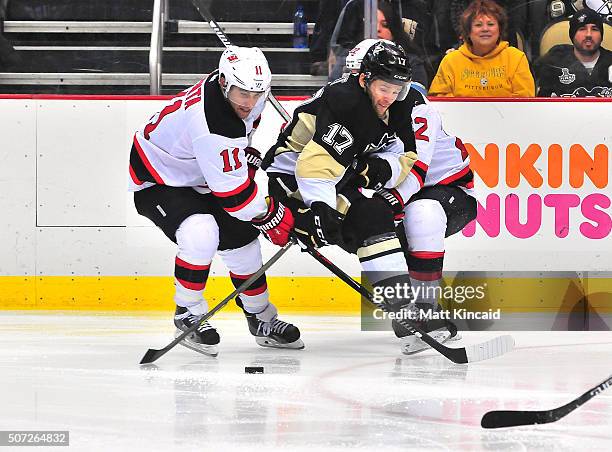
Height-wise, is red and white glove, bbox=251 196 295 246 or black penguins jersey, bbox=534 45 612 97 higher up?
black penguins jersey, bbox=534 45 612 97

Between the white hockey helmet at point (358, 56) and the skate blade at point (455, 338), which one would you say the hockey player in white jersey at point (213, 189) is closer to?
the white hockey helmet at point (358, 56)

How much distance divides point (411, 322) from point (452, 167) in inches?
29.5

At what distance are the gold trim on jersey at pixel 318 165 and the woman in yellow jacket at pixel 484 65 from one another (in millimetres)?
1593

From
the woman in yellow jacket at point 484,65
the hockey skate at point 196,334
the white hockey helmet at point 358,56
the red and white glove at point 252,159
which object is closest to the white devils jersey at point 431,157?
the white hockey helmet at point 358,56

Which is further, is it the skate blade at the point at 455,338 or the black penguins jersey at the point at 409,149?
the skate blade at the point at 455,338

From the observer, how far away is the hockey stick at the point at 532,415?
2396 millimetres

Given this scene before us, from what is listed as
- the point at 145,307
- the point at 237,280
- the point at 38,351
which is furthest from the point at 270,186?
the point at 145,307

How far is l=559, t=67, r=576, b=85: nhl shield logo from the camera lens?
4.93 metres

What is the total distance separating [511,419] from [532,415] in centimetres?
4

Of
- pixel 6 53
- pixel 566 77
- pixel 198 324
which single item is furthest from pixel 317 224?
pixel 6 53

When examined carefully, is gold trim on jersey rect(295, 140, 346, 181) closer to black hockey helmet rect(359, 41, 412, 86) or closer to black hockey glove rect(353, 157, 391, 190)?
black hockey glove rect(353, 157, 391, 190)

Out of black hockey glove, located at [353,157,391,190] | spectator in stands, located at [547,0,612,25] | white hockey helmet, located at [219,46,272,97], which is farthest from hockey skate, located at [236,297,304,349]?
spectator in stands, located at [547,0,612,25]

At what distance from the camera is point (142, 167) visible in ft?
12.1

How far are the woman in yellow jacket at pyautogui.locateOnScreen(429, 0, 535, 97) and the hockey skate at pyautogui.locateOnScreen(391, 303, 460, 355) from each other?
1353 mm
